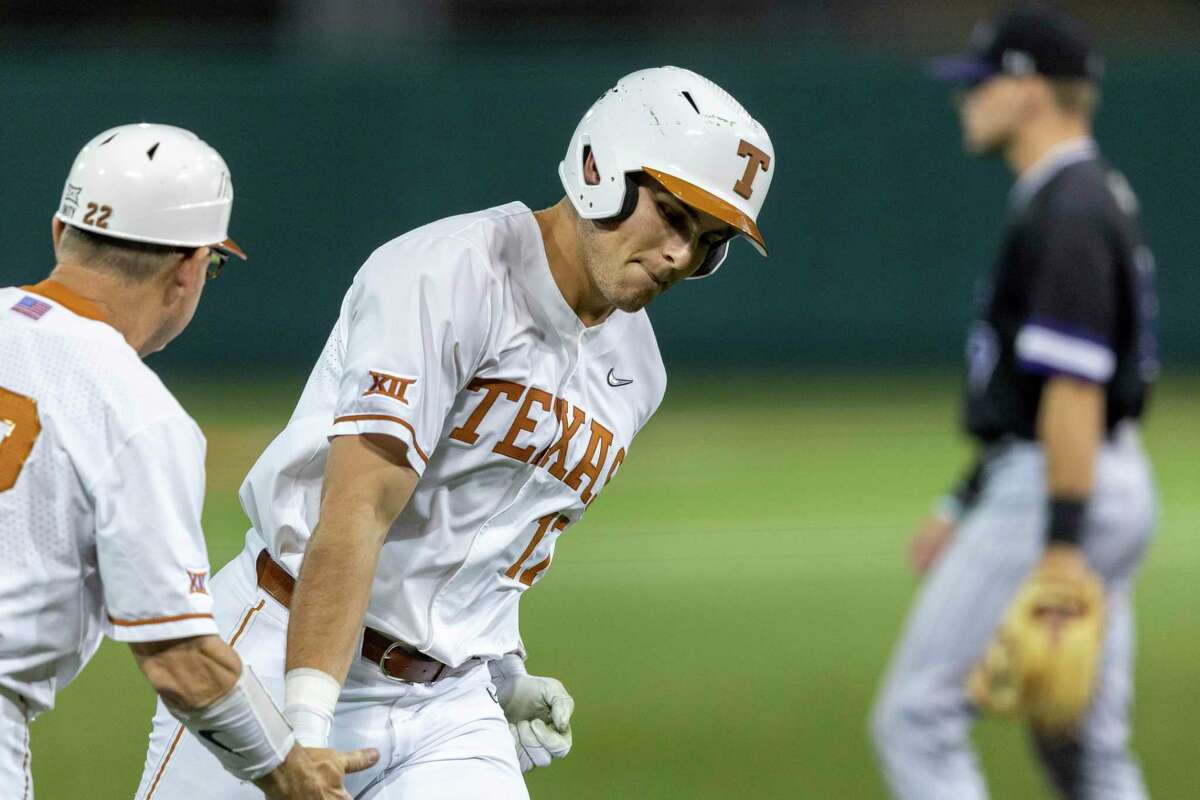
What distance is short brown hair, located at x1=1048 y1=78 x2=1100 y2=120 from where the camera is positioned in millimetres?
5562

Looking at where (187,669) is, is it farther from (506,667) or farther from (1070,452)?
(1070,452)

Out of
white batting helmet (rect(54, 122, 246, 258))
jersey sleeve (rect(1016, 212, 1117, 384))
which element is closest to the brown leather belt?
white batting helmet (rect(54, 122, 246, 258))

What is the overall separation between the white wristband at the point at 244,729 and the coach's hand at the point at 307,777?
3cm

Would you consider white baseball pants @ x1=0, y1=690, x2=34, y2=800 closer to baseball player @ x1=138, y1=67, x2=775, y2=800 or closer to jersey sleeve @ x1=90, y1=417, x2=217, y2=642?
jersey sleeve @ x1=90, y1=417, x2=217, y2=642

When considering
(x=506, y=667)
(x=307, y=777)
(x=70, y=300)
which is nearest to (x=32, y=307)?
(x=70, y=300)

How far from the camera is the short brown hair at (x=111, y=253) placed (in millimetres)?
3402

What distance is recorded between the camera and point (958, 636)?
4.99m

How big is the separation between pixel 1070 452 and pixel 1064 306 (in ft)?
1.38

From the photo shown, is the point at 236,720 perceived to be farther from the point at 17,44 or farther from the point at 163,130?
the point at 17,44

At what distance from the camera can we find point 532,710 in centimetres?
446

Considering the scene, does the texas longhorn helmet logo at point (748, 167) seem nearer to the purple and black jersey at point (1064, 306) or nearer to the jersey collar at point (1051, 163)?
the purple and black jersey at point (1064, 306)

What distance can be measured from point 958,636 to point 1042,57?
1.92m

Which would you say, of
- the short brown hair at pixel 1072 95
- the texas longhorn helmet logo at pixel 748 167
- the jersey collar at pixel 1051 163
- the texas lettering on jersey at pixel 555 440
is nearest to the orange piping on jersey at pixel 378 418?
the texas lettering on jersey at pixel 555 440

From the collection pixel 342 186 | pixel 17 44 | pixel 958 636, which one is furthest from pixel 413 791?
pixel 17 44
